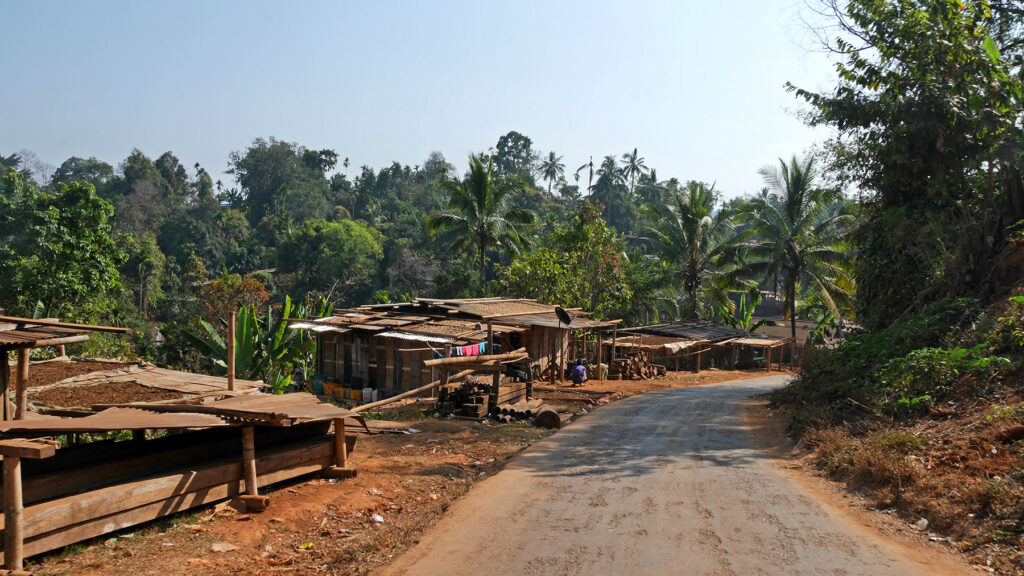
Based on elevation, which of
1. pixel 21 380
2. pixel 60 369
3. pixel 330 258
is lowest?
pixel 60 369

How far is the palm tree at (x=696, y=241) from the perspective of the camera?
32.6 m

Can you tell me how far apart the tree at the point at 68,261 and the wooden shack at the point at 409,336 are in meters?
8.09

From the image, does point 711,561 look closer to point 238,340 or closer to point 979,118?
point 979,118

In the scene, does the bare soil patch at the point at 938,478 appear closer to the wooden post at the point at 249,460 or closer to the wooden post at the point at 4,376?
the wooden post at the point at 249,460

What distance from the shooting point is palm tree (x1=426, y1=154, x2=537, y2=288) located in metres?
29.5

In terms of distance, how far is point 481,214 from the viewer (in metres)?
29.7

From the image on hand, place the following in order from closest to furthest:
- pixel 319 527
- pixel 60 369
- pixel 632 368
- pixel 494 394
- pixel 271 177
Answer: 1. pixel 319 527
2. pixel 60 369
3. pixel 494 394
4. pixel 632 368
5. pixel 271 177

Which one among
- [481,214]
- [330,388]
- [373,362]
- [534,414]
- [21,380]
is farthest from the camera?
[481,214]

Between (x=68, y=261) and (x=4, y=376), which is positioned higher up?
(x=68, y=261)

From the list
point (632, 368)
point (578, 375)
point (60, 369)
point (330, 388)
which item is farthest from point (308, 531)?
point (632, 368)

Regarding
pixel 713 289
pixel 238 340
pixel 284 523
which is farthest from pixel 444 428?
pixel 713 289

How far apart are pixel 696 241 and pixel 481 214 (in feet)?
36.6

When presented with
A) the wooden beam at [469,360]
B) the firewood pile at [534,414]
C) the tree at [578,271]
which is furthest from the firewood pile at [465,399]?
the tree at [578,271]

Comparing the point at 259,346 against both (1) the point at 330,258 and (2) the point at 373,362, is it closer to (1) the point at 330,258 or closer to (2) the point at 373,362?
(2) the point at 373,362
